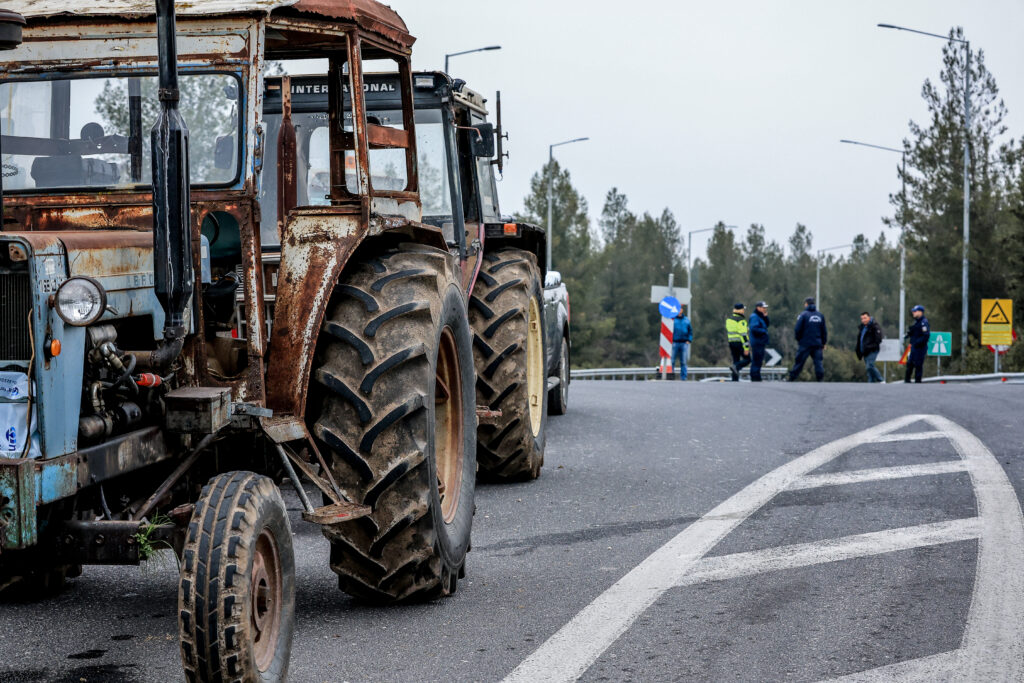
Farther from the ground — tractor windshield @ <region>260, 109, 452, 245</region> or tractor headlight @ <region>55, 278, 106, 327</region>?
tractor windshield @ <region>260, 109, 452, 245</region>

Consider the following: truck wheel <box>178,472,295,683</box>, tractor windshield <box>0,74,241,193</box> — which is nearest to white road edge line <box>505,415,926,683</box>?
truck wheel <box>178,472,295,683</box>

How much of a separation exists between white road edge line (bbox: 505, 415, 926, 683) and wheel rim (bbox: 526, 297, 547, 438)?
1.89 metres

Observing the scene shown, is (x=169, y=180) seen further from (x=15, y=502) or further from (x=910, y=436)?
(x=910, y=436)

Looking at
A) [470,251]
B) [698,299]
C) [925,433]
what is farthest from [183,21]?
[698,299]

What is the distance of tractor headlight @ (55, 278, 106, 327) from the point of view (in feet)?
13.7

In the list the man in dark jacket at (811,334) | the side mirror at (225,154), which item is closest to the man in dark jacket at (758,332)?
the man in dark jacket at (811,334)

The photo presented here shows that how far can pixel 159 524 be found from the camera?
451cm

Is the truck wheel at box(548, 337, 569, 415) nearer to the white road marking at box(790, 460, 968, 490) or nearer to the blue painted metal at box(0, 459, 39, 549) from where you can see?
the white road marking at box(790, 460, 968, 490)

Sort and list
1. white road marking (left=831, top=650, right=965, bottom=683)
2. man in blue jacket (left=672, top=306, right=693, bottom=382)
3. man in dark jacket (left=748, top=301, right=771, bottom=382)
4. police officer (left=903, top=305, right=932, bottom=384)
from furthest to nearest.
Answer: man in blue jacket (left=672, top=306, right=693, bottom=382) → police officer (left=903, top=305, right=932, bottom=384) → man in dark jacket (left=748, top=301, right=771, bottom=382) → white road marking (left=831, top=650, right=965, bottom=683)

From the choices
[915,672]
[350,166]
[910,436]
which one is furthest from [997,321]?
[915,672]

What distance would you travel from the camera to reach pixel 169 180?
4.30 m

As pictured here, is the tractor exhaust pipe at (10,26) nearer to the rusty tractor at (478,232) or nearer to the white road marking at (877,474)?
the rusty tractor at (478,232)

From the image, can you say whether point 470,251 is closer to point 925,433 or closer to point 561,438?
point 561,438

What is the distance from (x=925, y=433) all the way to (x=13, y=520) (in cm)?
1022
